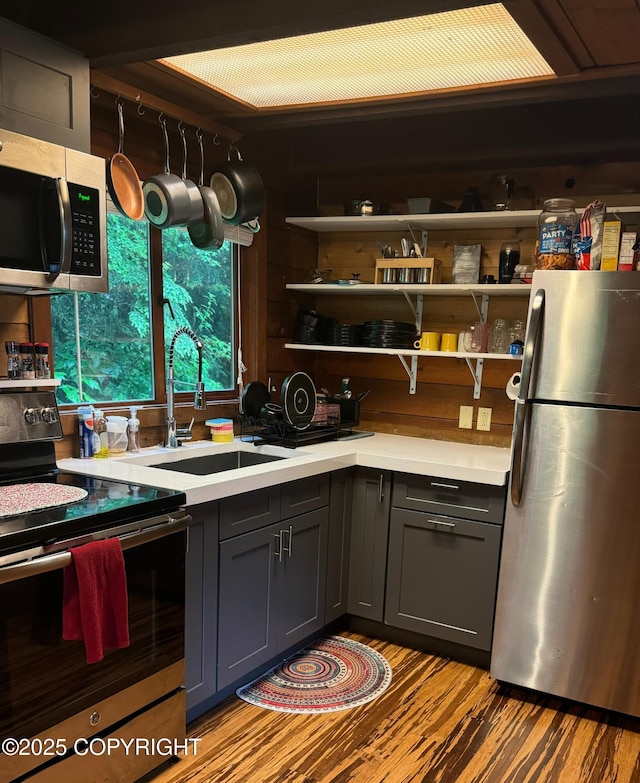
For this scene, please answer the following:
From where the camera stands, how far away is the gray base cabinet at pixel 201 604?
2070 mm

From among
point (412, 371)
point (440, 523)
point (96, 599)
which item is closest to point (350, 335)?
point (412, 371)

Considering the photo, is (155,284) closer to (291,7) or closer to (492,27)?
(291,7)

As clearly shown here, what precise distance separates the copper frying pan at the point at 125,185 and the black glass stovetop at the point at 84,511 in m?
0.99

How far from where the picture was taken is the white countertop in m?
2.13

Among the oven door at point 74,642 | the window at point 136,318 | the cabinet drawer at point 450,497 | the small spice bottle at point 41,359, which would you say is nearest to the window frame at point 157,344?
the window at point 136,318

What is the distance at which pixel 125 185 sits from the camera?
2348 millimetres

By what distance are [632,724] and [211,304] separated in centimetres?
256

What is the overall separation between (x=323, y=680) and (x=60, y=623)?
52.6 inches

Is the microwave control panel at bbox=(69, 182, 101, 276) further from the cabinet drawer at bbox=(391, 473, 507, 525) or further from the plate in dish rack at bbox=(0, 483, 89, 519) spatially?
the cabinet drawer at bbox=(391, 473, 507, 525)

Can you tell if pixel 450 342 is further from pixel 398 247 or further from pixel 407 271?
pixel 398 247

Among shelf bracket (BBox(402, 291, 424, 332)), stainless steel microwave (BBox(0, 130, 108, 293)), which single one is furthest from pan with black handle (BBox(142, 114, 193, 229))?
shelf bracket (BBox(402, 291, 424, 332))

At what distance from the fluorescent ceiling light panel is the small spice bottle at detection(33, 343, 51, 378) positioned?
115 cm

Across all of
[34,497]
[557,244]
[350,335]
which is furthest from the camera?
[350,335]

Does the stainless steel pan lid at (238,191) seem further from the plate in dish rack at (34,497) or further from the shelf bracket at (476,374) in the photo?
the plate in dish rack at (34,497)
